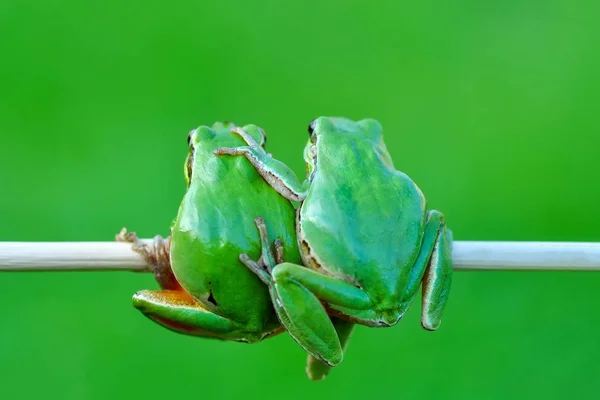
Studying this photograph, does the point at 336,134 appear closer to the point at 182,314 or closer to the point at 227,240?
the point at 227,240

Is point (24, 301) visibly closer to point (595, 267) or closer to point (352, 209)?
point (352, 209)

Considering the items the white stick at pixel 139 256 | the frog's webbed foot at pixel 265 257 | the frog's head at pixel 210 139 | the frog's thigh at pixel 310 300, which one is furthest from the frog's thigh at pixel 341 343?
the frog's head at pixel 210 139

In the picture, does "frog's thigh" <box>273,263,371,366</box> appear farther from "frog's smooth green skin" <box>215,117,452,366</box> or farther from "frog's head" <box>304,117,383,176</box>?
"frog's head" <box>304,117,383,176</box>

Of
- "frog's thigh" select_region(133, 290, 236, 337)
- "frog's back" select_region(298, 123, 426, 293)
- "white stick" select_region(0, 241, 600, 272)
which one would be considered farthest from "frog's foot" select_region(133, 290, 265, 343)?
"frog's back" select_region(298, 123, 426, 293)

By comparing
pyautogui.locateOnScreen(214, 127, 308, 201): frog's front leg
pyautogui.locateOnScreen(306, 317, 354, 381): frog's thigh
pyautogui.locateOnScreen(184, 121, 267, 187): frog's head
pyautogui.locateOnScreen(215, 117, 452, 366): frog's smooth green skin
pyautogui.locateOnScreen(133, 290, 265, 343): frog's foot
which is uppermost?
pyautogui.locateOnScreen(184, 121, 267, 187): frog's head

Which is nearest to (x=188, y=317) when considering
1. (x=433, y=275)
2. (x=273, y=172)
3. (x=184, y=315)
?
(x=184, y=315)
